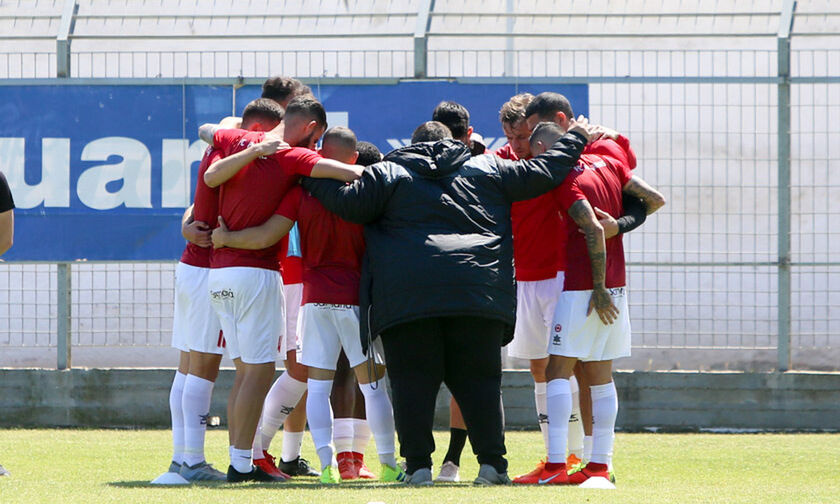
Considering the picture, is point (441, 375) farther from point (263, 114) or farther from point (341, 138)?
point (263, 114)

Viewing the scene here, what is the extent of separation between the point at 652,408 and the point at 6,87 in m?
5.70

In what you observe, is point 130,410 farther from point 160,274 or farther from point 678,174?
point 678,174

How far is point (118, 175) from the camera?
9438 mm

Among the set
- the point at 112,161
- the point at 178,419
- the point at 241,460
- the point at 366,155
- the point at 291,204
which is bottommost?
the point at 241,460

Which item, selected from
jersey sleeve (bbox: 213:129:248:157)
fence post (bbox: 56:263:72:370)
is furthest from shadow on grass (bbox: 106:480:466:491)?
fence post (bbox: 56:263:72:370)

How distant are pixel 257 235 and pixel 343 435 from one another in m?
1.23

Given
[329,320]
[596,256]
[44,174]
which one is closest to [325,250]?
[329,320]

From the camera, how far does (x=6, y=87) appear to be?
375 inches

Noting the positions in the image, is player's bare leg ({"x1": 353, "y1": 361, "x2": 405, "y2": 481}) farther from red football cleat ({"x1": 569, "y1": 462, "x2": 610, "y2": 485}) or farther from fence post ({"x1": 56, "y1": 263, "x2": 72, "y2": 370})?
fence post ({"x1": 56, "y1": 263, "x2": 72, "y2": 370})

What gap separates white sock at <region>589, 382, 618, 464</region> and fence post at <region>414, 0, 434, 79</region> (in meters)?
4.00

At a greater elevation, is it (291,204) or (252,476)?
(291,204)

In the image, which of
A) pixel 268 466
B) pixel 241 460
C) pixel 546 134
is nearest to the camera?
pixel 241 460

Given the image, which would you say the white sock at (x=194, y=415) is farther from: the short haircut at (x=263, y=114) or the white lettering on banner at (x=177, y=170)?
the white lettering on banner at (x=177, y=170)

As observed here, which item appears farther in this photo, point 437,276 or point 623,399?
point 623,399
